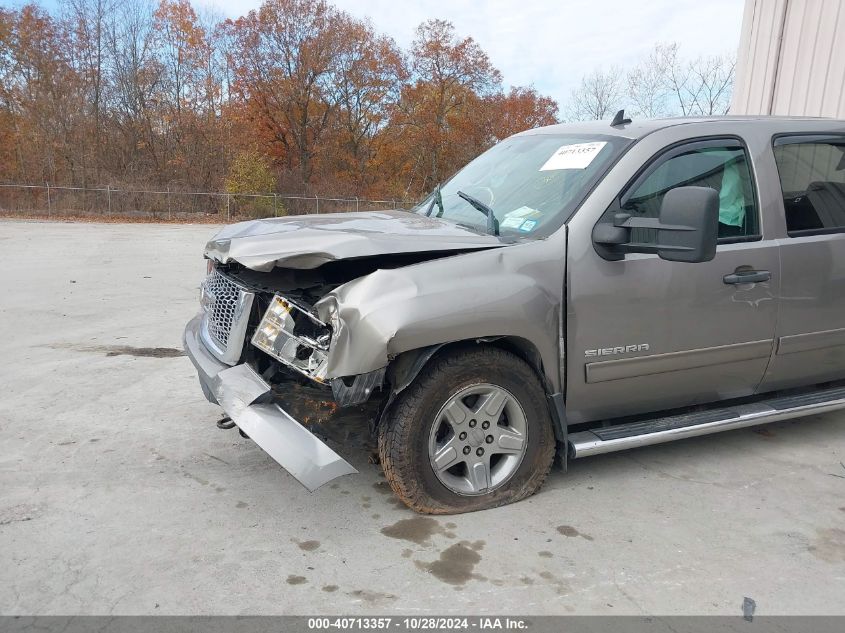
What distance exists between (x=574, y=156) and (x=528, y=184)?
0.29 metres

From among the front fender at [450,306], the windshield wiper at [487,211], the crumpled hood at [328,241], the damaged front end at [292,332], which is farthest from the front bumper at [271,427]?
the windshield wiper at [487,211]

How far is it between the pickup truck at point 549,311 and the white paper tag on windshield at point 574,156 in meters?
0.01

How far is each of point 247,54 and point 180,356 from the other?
128ft

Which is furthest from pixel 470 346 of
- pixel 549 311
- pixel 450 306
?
pixel 549 311

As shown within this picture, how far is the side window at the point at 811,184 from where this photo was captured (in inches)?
148

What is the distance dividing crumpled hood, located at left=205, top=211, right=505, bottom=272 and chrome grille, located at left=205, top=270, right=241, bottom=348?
15 cm

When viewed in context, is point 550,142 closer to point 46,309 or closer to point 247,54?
point 46,309

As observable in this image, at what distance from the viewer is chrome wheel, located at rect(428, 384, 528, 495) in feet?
10.2

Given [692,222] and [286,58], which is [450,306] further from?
[286,58]

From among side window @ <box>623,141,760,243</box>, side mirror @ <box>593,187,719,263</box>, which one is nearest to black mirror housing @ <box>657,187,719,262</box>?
side mirror @ <box>593,187,719,263</box>

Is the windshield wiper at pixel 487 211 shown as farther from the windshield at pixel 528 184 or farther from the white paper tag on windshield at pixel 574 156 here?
the white paper tag on windshield at pixel 574 156

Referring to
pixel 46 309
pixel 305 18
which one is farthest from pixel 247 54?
pixel 46 309

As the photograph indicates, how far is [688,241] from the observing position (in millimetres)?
2914

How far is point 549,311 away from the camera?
10.4 ft
